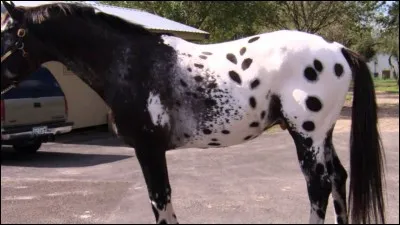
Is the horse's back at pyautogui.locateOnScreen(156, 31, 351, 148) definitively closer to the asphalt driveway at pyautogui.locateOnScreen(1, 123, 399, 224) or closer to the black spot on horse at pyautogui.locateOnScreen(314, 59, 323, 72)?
the black spot on horse at pyautogui.locateOnScreen(314, 59, 323, 72)

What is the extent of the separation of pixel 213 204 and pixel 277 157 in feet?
10.3

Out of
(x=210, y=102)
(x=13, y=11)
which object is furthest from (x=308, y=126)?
(x=13, y=11)

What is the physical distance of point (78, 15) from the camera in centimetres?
337

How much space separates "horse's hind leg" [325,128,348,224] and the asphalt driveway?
0.43m

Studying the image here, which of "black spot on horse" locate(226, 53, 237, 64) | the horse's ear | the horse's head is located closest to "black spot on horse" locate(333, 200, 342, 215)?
"black spot on horse" locate(226, 53, 237, 64)

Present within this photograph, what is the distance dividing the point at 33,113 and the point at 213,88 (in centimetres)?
553

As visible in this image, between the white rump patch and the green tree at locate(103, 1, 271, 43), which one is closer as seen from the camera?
the white rump patch

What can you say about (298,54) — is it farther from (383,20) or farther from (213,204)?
(383,20)

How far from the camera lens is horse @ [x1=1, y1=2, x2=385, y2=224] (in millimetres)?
Result: 3072

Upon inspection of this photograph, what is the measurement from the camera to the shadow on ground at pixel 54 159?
310 inches

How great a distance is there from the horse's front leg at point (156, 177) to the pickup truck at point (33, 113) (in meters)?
3.70

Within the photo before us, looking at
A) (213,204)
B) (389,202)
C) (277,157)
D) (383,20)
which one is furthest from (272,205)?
(383,20)

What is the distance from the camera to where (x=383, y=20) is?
468 inches

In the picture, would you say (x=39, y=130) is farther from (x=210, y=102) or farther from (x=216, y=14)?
(x=210, y=102)
